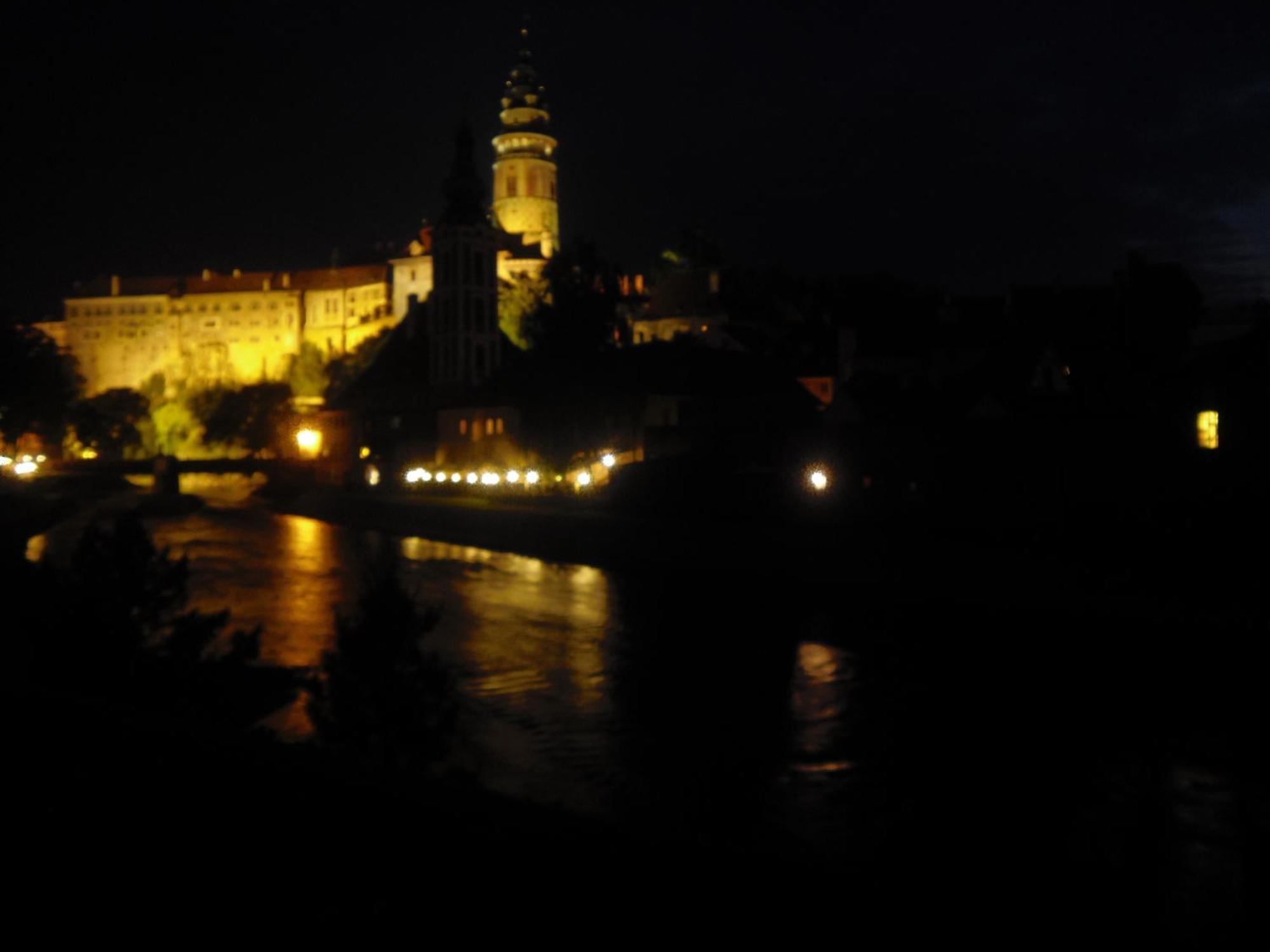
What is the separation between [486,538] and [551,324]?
126 ft

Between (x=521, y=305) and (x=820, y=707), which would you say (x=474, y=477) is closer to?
(x=820, y=707)

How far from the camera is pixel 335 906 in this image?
5695 mm

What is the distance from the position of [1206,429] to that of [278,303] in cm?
11536

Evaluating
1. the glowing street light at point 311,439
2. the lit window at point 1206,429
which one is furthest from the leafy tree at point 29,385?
the lit window at point 1206,429

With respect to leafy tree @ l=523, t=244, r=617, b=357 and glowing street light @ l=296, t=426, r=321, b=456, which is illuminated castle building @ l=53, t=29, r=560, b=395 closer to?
leafy tree @ l=523, t=244, r=617, b=357

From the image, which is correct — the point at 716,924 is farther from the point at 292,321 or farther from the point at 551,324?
the point at 292,321

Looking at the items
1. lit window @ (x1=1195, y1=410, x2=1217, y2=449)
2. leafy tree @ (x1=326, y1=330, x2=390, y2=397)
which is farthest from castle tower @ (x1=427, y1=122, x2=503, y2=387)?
lit window @ (x1=1195, y1=410, x2=1217, y2=449)

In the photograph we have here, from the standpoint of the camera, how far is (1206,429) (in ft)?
110

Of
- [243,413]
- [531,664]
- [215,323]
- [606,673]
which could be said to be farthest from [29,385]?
[215,323]

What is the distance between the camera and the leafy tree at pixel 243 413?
115 metres

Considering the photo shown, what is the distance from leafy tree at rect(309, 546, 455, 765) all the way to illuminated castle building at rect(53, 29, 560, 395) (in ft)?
321

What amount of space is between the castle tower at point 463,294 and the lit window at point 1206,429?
1639 inches

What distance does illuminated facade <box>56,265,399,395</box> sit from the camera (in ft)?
424

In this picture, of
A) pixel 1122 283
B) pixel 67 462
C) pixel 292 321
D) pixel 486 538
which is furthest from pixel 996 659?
pixel 292 321
